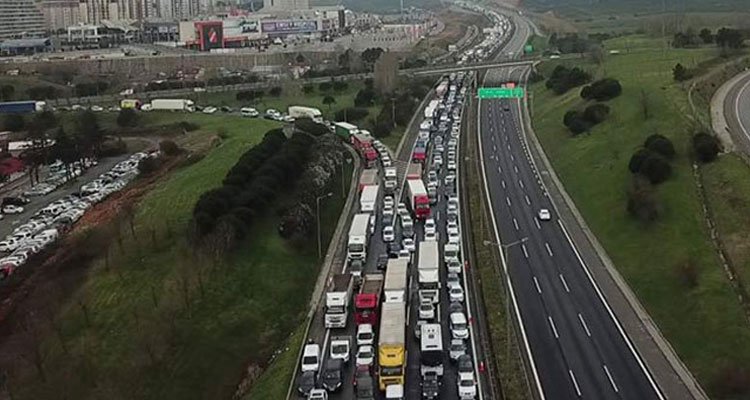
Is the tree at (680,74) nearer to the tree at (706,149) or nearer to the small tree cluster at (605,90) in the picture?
the small tree cluster at (605,90)

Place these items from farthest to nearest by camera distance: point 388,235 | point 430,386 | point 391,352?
point 388,235
point 391,352
point 430,386

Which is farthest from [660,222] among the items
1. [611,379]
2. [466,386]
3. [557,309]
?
[466,386]

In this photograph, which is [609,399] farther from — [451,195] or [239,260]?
[451,195]

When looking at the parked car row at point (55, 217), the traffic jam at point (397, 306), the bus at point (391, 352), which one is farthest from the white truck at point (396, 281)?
the parked car row at point (55, 217)

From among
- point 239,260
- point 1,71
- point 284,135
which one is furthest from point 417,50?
point 239,260

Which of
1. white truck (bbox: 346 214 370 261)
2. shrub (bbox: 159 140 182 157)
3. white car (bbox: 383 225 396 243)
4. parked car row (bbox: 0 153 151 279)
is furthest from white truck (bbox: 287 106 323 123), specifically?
white truck (bbox: 346 214 370 261)

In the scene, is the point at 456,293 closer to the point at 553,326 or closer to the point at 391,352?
the point at 553,326
